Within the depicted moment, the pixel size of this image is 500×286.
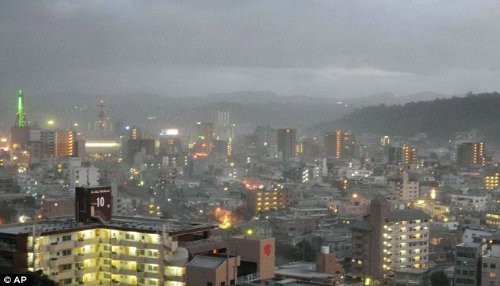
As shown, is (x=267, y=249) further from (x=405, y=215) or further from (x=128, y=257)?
(x=405, y=215)

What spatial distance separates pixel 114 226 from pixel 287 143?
101ft

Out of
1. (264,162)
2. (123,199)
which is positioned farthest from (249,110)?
(123,199)

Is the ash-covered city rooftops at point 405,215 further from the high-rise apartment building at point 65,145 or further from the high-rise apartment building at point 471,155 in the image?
the high-rise apartment building at point 471,155

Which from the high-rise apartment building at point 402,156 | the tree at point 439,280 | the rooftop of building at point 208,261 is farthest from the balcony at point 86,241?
the high-rise apartment building at point 402,156

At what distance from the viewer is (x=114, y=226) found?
729cm

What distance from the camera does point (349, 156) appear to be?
36906 millimetres

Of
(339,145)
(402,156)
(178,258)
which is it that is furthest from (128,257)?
(339,145)

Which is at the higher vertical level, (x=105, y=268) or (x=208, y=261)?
(x=208, y=261)

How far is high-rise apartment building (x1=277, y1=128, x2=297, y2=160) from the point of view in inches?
1481

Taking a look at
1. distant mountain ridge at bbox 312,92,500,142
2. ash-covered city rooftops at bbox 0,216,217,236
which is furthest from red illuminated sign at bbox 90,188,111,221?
distant mountain ridge at bbox 312,92,500,142

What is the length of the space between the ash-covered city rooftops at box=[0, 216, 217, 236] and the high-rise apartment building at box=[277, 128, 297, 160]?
2965 centimetres

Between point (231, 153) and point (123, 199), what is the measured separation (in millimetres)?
20445

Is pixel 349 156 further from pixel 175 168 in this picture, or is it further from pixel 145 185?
pixel 145 185

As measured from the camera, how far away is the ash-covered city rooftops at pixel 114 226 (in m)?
7.02
